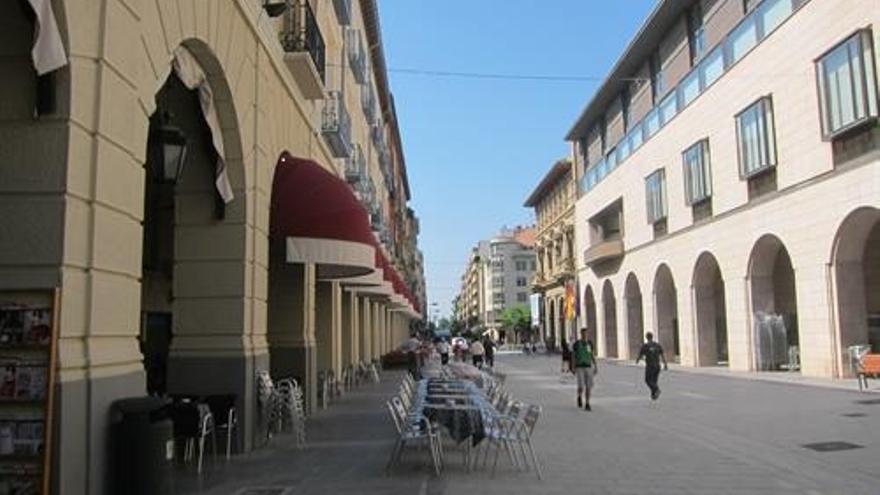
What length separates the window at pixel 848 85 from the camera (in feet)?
78.9

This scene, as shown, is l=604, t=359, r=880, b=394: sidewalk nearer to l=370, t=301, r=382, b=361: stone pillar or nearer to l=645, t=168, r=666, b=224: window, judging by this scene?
l=645, t=168, r=666, b=224: window

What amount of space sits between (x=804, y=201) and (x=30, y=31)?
26.0 metres

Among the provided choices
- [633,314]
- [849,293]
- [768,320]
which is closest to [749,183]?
A: [768,320]

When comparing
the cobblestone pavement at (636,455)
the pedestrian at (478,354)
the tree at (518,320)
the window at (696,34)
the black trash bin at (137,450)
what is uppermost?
the window at (696,34)

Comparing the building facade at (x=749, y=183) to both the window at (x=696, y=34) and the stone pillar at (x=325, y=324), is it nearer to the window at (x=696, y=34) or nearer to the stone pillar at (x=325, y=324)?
the window at (x=696, y=34)

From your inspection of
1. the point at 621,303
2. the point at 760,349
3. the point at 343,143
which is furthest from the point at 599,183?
the point at 343,143

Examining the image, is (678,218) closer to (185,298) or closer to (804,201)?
(804,201)

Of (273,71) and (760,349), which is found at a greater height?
(273,71)

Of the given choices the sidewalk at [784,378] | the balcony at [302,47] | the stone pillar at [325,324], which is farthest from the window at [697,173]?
the balcony at [302,47]

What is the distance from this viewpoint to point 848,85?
25172mm

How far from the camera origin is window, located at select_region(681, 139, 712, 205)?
123 ft

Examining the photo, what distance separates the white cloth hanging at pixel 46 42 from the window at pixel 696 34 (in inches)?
1414

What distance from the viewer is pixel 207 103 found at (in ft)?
36.8

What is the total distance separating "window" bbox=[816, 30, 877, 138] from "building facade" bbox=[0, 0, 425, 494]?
14039mm
